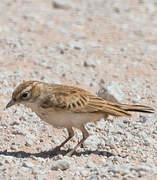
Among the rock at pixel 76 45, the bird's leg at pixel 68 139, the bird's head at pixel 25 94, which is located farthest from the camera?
the rock at pixel 76 45

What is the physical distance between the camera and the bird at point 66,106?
323 inches

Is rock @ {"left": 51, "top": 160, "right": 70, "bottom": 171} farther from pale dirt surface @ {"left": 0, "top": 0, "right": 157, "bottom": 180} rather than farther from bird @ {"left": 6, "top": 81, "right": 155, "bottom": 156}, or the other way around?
bird @ {"left": 6, "top": 81, "right": 155, "bottom": 156}

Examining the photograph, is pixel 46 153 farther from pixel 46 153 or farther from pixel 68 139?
pixel 68 139

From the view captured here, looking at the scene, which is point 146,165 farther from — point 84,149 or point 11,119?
point 11,119

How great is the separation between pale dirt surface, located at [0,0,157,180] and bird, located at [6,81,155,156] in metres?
0.58

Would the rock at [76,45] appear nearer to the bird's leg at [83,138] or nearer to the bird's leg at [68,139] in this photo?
the bird's leg at [68,139]

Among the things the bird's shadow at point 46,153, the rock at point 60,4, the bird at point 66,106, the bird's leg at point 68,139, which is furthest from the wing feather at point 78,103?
the rock at point 60,4

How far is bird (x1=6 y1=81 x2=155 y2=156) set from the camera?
821 centimetres

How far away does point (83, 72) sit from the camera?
11.8 metres

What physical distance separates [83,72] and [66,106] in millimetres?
3681

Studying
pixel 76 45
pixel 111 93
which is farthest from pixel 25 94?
pixel 76 45


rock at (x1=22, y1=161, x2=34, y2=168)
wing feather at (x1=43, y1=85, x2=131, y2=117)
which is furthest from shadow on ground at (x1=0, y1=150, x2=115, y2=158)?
wing feather at (x1=43, y1=85, x2=131, y2=117)

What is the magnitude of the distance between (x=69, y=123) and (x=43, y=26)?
6.51 meters

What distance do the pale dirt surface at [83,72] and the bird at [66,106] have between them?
582 mm
